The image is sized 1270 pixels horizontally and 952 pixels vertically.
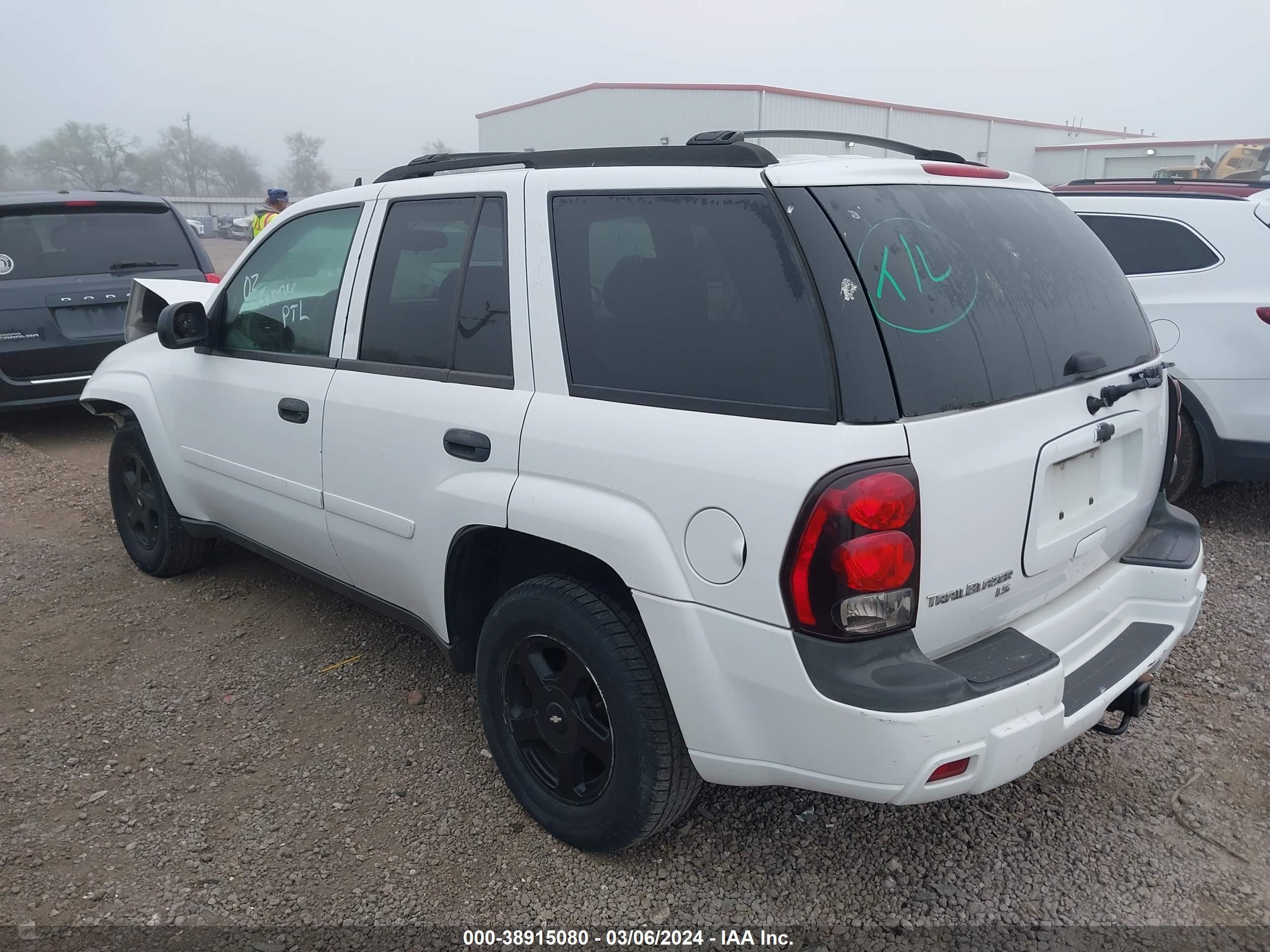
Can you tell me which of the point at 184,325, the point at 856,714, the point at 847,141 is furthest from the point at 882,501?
the point at 184,325

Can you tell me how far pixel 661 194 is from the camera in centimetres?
232

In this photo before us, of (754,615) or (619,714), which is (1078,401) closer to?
(754,615)

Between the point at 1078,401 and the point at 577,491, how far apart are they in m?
1.28

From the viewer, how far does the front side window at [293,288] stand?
10.7 feet

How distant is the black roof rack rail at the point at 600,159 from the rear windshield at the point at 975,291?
229mm

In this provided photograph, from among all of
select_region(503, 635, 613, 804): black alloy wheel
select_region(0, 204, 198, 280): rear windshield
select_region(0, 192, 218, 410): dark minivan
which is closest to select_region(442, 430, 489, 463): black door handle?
select_region(503, 635, 613, 804): black alloy wheel

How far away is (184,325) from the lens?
3.61 meters

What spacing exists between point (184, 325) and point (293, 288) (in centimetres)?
51

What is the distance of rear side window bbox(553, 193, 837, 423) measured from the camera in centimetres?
202

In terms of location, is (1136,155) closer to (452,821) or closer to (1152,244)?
(1152,244)

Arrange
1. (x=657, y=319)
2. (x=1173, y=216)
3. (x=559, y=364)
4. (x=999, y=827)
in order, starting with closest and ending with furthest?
(x=657, y=319) < (x=559, y=364) < (x=999, y=827) < (x=1173, y=216)

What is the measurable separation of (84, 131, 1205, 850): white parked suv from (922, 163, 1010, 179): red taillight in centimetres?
1

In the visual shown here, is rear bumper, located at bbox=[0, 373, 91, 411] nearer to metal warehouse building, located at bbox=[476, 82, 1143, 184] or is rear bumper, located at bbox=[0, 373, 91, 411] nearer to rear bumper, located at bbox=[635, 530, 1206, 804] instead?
rear bumper, located at bbox=[635, 530, 1206, 804]

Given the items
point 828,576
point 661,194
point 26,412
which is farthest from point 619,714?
point 26,412
